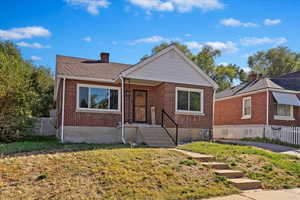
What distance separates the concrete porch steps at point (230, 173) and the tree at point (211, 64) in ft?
102

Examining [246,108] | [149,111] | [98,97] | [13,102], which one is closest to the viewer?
[13,102]

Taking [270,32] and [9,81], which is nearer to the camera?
[9,81]

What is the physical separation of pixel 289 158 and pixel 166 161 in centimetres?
593

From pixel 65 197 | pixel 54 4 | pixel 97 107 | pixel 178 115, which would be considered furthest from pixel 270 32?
pixel 65 197

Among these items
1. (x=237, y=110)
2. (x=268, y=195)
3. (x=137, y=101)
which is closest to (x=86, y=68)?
(x=137, y=101)

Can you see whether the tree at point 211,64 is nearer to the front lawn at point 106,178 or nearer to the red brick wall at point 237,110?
the red brick wall at point 237,110

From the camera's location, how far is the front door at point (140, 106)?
16.5m

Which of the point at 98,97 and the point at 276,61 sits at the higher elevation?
the point at 276,61

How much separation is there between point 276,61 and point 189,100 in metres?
34.3

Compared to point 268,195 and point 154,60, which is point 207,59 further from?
point 268,195

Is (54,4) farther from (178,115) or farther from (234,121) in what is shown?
(234,121)

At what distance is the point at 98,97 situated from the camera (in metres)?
14.8

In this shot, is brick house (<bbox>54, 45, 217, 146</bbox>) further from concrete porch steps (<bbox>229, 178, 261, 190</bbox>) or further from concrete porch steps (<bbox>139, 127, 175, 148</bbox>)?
concrete porch steps (<bbox>229, 178, 261, 190</bbox>)

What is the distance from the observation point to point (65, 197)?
19.7 ft
